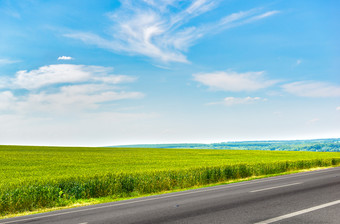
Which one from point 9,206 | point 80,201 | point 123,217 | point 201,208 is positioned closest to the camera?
point 123,217

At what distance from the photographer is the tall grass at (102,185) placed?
1205 centimetres

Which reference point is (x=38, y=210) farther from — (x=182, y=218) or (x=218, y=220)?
(x=218, y=220)

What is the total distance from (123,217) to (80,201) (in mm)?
5555

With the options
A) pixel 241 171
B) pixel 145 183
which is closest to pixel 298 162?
pixel 241 171

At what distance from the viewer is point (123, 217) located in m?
8.54

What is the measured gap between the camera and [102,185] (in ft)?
49.6

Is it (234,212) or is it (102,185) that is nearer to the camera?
(234,212)

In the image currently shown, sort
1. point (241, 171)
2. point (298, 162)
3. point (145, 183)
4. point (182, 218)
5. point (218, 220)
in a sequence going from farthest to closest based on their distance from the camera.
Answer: point (298, 162) < point (241, 171) < point (145, 183) < point (182, 218) < point (218, 220)

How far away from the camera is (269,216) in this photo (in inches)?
302

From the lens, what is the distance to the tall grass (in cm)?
1205

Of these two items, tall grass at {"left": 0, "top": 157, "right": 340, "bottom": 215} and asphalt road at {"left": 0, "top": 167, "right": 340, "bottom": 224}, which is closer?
asphalt road at {"left": 0, "top": 167, "right": 340, "bottom": 224}

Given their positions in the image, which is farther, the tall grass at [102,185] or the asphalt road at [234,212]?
the tall grass at [102,185]

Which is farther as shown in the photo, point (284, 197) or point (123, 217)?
point (284, 197)

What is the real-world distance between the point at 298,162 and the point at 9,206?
2557cm
